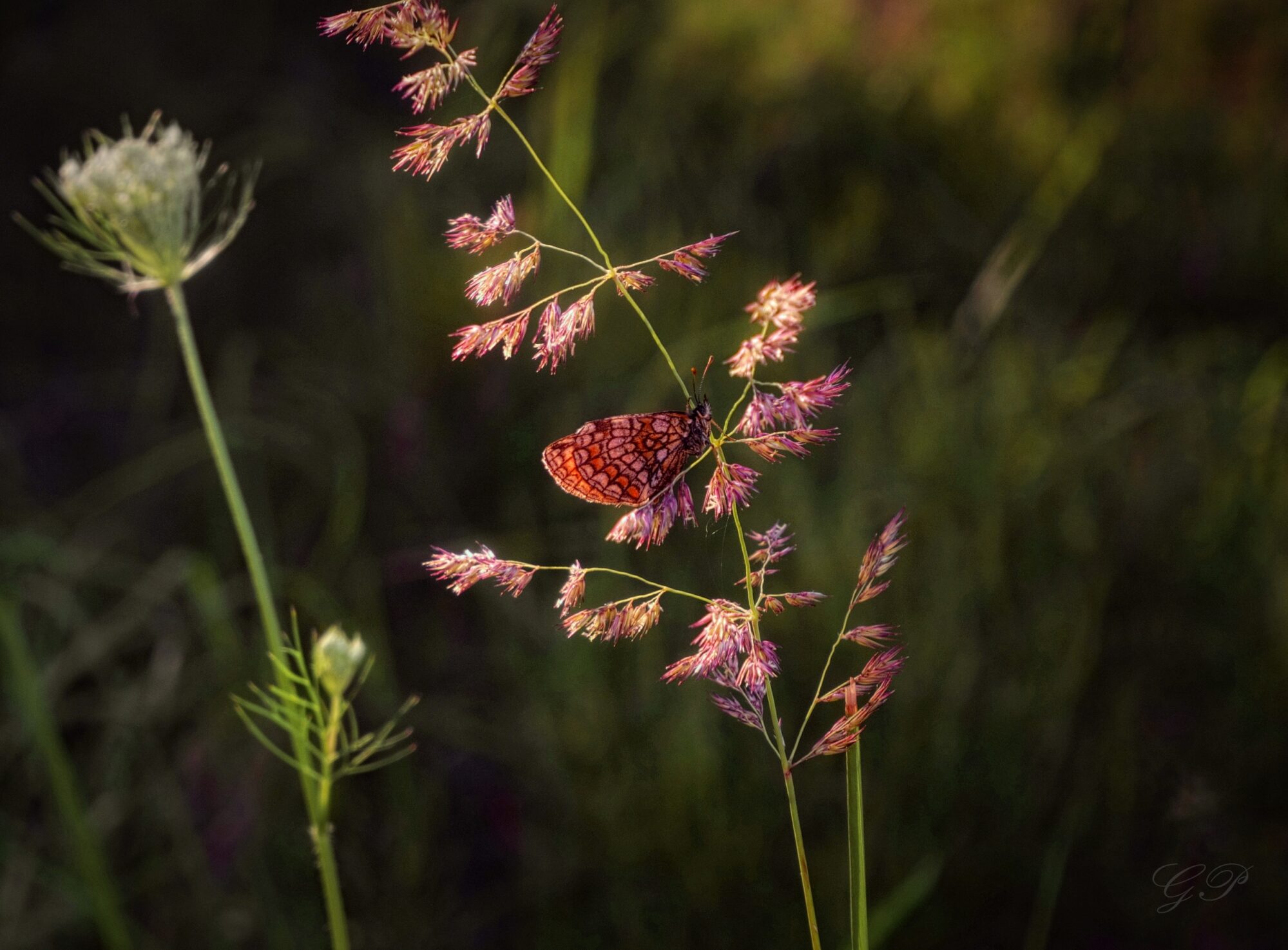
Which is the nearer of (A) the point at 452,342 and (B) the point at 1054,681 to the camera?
(B) the point at 1054,681

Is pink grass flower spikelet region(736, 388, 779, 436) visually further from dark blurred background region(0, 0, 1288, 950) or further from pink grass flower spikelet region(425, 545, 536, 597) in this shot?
dark blurred background region(0, 0, 1288, 950)

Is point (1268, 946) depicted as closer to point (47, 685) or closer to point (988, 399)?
point (988, 399)

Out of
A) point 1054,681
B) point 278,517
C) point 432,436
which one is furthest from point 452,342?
point 1054,681

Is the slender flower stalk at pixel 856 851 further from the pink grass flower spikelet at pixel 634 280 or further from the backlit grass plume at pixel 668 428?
the pink grass flower spikelet at pixel 634 280

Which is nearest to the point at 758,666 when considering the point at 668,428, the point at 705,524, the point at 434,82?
the point at 668,428

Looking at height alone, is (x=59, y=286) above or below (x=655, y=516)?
above

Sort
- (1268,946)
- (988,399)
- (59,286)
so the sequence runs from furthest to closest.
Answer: (59,286)
(988,399)
(1268,946)

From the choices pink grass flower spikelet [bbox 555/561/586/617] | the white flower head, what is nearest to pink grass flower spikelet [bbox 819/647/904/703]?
pink grass flower spikelet [bbox 555/561/586/617]
